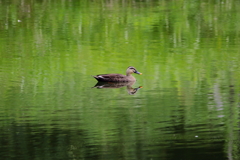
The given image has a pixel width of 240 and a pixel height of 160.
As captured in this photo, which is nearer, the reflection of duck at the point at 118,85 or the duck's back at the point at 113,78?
the reflection of duck at the point at 118,85

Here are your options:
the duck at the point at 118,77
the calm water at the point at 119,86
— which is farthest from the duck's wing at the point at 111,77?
the calm water at the point at 119,86

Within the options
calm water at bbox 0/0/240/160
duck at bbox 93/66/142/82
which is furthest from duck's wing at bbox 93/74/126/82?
calm water at bbox 0/0/240/160

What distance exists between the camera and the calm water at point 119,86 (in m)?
6.53

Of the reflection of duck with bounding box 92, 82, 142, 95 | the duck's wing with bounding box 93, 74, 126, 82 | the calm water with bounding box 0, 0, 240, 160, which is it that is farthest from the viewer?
the duck's wing with bounding box 93, 74, 126, 82

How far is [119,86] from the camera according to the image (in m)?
10.7

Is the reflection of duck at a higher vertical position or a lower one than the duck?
lower

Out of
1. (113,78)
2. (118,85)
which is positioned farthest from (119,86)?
(113,78)

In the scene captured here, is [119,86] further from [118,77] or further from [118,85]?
[118,77]

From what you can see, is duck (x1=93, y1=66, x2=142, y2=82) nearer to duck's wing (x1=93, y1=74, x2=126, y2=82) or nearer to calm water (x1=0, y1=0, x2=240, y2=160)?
duck's wing (x1=93, y1=74, x2=126, y2=82)

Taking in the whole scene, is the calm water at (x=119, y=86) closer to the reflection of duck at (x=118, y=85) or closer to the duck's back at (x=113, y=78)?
the reflection of duck at (x=118, y=85)

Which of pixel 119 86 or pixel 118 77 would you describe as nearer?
pixel 119 86

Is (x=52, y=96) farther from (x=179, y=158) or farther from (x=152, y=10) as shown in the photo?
(x=152, y=10)

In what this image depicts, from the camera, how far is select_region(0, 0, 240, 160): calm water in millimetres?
6527

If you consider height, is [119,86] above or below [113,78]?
below
